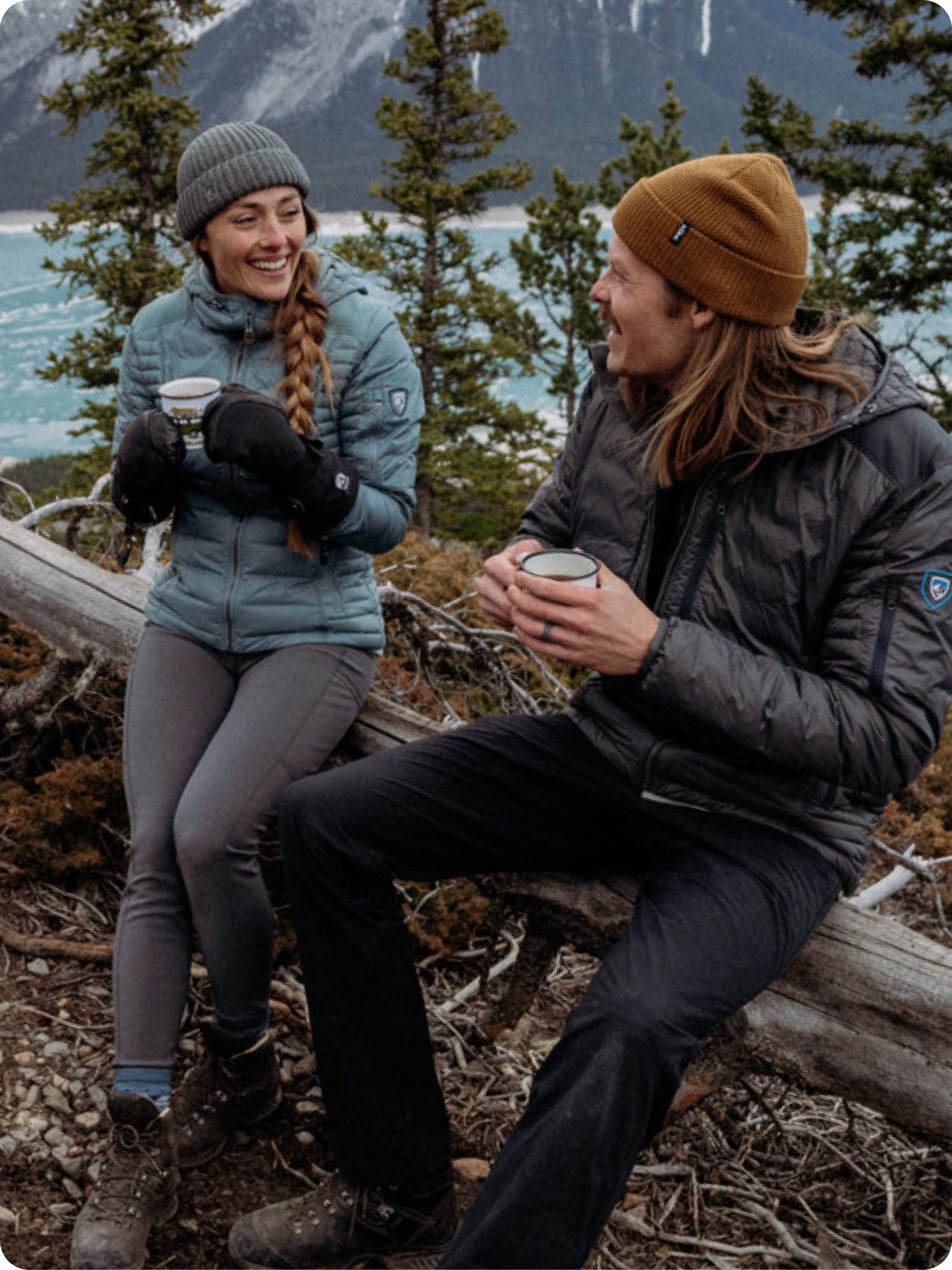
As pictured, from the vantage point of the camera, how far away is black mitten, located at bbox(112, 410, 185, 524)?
282 centimetres

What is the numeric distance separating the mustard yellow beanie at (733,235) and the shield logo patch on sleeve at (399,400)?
81 centimetres

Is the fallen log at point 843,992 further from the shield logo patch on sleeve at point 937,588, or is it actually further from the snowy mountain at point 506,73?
the snowy mountain at point 506,73

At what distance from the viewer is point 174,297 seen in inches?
125

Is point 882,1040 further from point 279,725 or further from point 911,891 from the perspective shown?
point 911,891

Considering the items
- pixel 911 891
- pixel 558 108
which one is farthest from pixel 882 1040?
pixel 558 108

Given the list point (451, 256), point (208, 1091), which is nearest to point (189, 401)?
point (208, 1091)

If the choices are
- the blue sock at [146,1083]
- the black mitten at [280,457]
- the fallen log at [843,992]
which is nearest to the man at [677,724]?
the fallen log at [843,992]

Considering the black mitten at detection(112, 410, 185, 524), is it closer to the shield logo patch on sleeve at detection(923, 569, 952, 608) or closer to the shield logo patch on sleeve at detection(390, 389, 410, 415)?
the shield logo patch on sleeve at detection(390, 389, 410, 415)

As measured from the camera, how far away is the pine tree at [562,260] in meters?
23.0

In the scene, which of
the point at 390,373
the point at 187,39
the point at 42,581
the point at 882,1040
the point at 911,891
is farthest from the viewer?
the point at 187,39

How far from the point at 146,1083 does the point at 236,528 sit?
1404mm

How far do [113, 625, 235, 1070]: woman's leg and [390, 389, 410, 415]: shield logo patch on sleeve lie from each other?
836 millimetres

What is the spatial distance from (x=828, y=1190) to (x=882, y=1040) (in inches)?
26.9

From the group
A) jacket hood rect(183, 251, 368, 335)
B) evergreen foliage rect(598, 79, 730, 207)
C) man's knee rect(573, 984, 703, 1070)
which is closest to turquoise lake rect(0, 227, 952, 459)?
evergreen foliage rect(598, 79, 730, 207)
